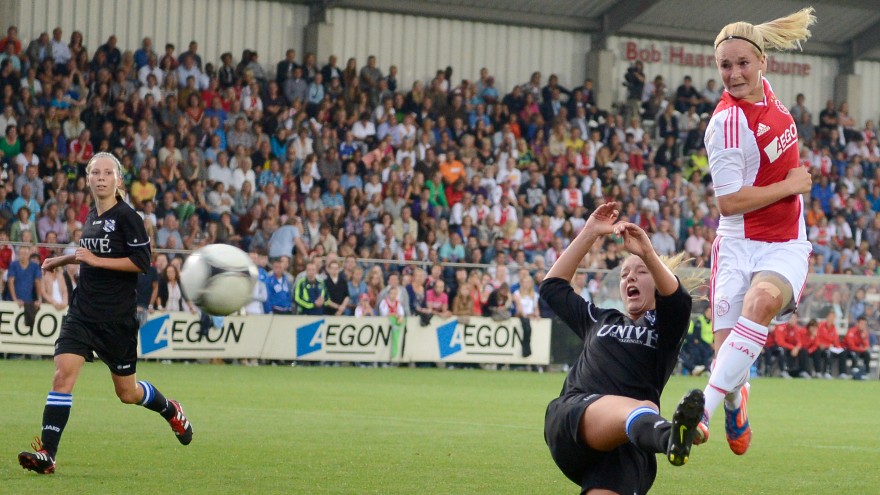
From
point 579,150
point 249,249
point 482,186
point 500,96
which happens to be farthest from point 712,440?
point 500,96

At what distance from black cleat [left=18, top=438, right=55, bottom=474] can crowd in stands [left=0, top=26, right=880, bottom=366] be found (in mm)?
11343

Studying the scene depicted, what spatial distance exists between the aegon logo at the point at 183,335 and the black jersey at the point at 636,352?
46.6 ft

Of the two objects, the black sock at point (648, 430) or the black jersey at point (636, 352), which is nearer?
the black sock at point (648, 430)

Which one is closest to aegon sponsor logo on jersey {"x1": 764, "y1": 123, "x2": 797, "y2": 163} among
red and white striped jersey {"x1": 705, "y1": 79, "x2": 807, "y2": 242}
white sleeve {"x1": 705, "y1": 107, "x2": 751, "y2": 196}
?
red and white striped jersey {"x1": 705, "y1": 79, "x2": 807, "y2": 242}

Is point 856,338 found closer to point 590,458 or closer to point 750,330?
point 750,330

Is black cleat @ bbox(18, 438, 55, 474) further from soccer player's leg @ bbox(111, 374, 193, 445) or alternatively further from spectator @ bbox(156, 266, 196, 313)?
spectator @ bbox(156, 266, 196, 313)

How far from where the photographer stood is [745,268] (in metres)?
7.45

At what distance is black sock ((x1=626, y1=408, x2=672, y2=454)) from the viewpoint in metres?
5.52

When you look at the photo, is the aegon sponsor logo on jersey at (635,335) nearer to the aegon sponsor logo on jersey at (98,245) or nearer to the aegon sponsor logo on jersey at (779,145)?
the aegon sponsor logo on jersey at (779,145)

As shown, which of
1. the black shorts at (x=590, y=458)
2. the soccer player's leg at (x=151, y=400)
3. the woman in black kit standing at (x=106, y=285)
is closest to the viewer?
the black shorts at (x=590, y=458)

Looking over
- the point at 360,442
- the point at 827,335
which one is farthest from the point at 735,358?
the point at 827,335

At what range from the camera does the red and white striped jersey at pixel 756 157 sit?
288 inches

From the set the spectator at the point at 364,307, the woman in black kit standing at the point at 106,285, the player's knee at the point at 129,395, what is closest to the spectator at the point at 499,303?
the spectator at the point at 364,307

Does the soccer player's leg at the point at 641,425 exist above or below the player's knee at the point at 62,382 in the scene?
above
